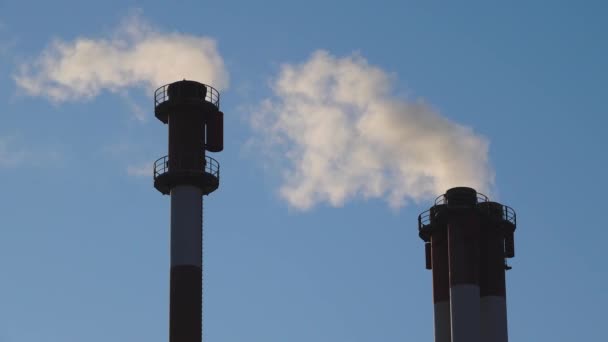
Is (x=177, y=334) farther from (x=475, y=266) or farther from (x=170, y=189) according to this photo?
(x=475, y=266)

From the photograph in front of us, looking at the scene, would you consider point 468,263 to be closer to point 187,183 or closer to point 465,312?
point 465,312

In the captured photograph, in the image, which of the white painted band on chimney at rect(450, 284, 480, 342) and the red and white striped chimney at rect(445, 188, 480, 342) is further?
the red and white striped chimney at rect(445, 188, 480, 342)

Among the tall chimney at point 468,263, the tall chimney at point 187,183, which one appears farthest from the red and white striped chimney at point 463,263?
the tall chimney at point 187,183

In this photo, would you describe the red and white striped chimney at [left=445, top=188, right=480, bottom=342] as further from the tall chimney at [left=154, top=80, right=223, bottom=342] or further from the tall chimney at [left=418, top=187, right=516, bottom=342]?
the tall chimney at [left=154, top=80, right=223, bottom=342]

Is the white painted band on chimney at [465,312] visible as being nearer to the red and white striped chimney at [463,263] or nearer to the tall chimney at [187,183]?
the red and white striped chimney at [463,263]

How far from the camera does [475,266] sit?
8775 centimetres

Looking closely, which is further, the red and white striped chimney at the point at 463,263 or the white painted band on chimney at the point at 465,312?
the red and white striped chimney at the point at 463,263

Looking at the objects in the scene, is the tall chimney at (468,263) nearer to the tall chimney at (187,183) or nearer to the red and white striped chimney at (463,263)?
the red and white striped chimney at (463,263)

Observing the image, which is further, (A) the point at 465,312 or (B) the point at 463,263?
(B) the point at 463,263

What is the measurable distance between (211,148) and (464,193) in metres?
18.8

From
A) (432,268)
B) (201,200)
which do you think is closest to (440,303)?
(432,268)

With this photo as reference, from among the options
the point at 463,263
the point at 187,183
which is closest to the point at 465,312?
the point at 463,263

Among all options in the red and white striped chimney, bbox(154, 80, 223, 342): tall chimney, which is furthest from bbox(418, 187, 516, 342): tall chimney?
bbox(154, 80, 223, 342): tall chimney

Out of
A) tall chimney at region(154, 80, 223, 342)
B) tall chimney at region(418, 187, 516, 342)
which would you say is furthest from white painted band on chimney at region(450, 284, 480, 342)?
tall chimney at region(154, 80, 223, 342)
